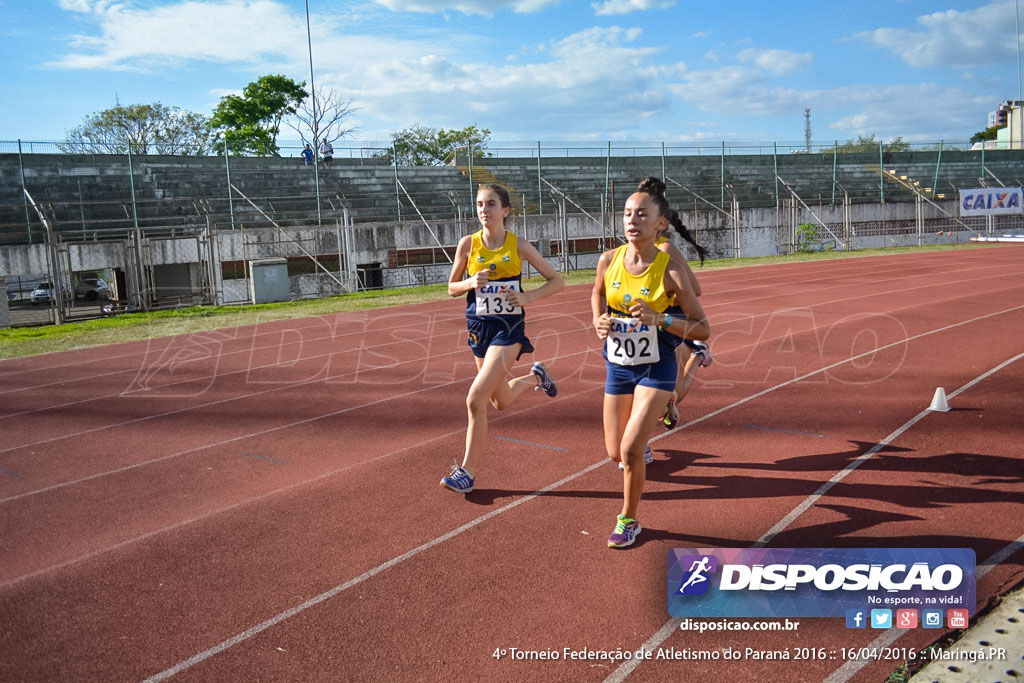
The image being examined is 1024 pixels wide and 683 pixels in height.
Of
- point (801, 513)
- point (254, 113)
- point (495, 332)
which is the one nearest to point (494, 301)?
point (495, 332)

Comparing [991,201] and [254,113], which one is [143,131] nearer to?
[254,113]

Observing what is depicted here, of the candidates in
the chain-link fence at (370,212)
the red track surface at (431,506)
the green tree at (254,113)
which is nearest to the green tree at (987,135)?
the chain-link fence at (370,212)

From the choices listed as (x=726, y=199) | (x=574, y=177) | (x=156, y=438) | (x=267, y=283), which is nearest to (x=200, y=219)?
(x=267, y=283)

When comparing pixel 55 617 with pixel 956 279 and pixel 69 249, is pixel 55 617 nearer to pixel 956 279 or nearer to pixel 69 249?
pixel 69 249

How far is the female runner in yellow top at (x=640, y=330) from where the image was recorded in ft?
13.8

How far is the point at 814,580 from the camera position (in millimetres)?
3916

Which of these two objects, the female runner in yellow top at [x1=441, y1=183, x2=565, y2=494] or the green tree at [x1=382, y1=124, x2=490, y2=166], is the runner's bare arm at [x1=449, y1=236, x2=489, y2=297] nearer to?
the female runner in yellow top at [x1=441, y1=183, x2=565, y2=494]

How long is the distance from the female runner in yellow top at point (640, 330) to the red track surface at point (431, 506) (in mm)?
513

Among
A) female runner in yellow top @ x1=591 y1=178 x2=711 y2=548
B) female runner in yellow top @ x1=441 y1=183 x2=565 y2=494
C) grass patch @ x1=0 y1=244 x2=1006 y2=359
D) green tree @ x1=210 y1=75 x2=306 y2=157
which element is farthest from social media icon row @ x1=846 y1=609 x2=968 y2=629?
green tree @ x1=210 y1=75 x2=306 y2=157

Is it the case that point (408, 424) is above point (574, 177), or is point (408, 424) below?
below

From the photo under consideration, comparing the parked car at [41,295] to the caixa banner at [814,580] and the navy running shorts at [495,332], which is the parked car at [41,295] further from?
the caixa banner at [814,580]

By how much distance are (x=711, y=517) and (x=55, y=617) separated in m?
3.54

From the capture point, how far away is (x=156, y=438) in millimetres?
7305

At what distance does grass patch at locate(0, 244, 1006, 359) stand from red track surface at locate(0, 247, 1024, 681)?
3.58 meters
